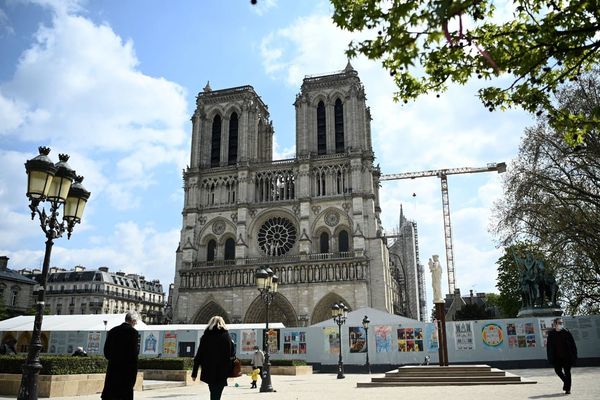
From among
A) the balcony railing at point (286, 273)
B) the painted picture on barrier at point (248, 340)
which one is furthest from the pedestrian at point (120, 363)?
the balcony railing at point (286, 273)

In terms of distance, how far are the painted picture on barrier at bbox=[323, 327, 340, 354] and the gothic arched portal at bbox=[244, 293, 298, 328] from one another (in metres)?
14.9

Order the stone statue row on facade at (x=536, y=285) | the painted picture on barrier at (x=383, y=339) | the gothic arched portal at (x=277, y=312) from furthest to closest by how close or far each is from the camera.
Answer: the gothic arched portal at (x=277, y=312), the painted picture on barrier at (x=383, y=339), the stone statue row on facade at (x=536, y=285)

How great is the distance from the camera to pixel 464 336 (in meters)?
23.7

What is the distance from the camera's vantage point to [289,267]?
4284 centimetres

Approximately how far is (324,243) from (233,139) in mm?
14529

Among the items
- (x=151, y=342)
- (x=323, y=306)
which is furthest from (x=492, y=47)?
(x=323, y=306)

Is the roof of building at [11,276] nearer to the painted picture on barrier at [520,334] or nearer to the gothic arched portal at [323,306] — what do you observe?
the gothic arched portal at [323,306]

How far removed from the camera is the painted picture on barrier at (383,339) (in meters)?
25.0

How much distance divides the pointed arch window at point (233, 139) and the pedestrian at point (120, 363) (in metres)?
43.0

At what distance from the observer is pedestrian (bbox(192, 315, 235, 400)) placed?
6.66 m

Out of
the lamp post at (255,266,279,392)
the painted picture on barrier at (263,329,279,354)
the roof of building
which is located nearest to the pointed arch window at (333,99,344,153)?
the painted picture on barrier at (263,329,279,354)

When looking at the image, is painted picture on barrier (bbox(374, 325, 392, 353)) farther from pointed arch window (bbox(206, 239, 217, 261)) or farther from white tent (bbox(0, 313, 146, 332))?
pointed arch window (bbox(206, 239, 217, 261))

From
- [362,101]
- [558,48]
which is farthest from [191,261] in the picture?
[558,48]

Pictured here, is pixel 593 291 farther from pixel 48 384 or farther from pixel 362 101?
pixel 362 101
